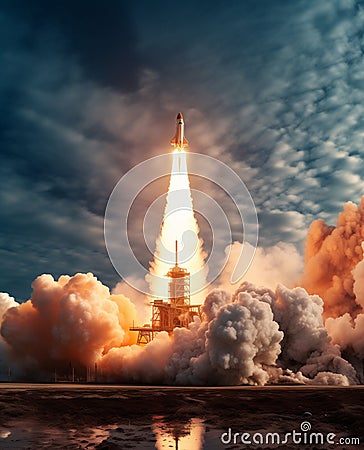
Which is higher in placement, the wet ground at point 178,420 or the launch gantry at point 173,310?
the launch gantry at point 173,310

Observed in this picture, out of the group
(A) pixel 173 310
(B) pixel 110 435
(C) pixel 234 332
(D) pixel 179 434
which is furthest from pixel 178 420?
(A) pixel 173 310

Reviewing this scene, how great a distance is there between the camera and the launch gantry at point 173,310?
106 meters

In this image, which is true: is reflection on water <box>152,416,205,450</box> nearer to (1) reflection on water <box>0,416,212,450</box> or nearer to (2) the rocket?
(1) reflection on water <box>0,416,212,450</box>

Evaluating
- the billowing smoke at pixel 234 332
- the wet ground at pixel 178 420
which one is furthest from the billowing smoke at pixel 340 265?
the wet ground at pixel 178 420

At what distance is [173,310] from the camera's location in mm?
108062

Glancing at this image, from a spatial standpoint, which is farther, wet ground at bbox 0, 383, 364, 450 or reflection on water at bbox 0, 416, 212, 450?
wet ground at bbox 0, 383, 364, 450

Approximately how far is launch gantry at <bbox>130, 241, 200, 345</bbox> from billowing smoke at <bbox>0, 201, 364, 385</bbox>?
5632 millimetres

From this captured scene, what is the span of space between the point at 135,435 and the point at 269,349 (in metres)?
49.7

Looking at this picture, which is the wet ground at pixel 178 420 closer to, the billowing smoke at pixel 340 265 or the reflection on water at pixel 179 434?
the reflection on water at pixel 179 434

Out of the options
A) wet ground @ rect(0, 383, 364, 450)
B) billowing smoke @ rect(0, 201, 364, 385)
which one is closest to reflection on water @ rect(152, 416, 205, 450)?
wet ground @ rect(0, 383, 364, 450)

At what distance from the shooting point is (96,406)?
155 ft

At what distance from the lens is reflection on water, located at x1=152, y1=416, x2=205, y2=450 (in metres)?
31.6

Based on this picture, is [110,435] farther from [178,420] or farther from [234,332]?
[234,332]

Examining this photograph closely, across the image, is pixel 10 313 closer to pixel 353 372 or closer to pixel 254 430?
pixel 353 372
